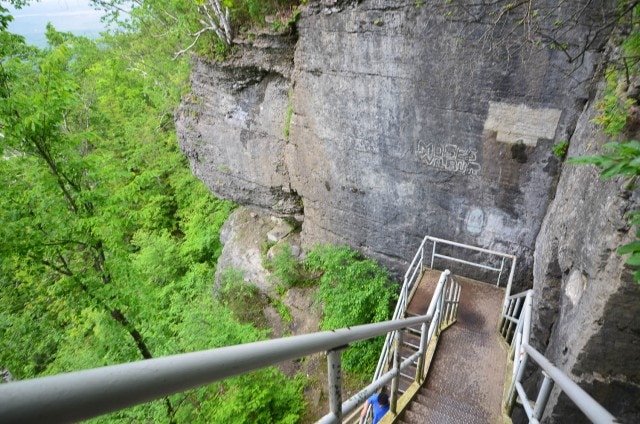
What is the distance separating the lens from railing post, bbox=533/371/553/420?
2.14 metres

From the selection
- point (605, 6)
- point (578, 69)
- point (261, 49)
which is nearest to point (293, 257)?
point (261, 49)

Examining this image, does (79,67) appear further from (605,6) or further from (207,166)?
(605,6)

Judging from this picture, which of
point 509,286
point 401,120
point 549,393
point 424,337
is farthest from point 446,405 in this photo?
point 401,120

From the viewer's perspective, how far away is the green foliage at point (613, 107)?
395cm

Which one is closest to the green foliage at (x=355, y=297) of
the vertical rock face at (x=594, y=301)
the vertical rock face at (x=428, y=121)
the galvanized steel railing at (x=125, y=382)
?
the vertical rock face at (x=428, y=121)

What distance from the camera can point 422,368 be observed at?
13.2 ft

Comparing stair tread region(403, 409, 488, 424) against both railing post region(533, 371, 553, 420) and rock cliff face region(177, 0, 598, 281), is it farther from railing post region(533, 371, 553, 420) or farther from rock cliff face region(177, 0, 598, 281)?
rock cliff face region(177, 0, 598, 281)

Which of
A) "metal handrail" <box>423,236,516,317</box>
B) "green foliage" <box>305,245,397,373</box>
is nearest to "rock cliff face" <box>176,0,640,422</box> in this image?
"metal handrail" <box>423,236,516,317</box>

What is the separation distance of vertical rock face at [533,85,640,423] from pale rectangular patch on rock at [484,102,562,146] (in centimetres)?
48

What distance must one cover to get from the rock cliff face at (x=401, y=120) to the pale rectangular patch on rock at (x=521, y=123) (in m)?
0.02

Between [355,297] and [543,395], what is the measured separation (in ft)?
19.3

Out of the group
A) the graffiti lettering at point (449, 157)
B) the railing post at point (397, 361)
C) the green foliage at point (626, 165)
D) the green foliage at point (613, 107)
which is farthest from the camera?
the graffiti lettering at point (449, 157)

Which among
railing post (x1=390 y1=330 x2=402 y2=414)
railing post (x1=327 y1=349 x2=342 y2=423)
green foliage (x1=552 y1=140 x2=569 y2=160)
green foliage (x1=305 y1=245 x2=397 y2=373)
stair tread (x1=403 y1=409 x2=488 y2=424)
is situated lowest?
green foliage (x1=305 y1=245 x2=397 y2=373)

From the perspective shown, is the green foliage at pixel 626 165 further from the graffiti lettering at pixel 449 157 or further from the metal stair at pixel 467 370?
the graffiti lettering at pixel 449 157
